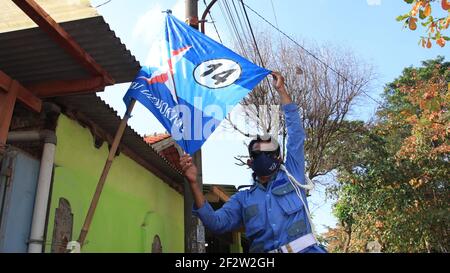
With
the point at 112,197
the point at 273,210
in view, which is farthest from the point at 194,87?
the point at 112,197

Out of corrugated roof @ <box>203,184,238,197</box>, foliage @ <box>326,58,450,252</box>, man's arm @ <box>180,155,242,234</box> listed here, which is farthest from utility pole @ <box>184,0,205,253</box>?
foliage @ <box>326,58,450,252</box>

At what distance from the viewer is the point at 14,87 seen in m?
4.14

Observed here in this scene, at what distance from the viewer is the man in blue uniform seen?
2.85 m

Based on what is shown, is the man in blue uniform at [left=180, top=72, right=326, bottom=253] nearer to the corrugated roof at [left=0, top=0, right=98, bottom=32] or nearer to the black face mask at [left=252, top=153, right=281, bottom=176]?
the black face mask at [left=252, top=153, right=281, bottom=176]

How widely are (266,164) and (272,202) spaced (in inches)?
10.5

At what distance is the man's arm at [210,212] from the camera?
3.03m

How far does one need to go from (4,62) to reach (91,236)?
242 cm

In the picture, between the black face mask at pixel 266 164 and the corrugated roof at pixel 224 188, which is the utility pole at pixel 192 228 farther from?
the black face mask at pixel 266 164

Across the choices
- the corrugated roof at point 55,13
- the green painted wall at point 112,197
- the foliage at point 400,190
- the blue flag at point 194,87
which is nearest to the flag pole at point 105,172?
the blue flag at point 194,87

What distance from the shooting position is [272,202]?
2979 mm

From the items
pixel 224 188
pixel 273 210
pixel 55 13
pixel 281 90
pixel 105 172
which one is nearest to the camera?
pixel 273 210

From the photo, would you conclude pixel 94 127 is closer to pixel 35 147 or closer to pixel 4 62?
pixel 35 147

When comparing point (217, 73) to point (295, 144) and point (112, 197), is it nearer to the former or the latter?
point (295, 144)
